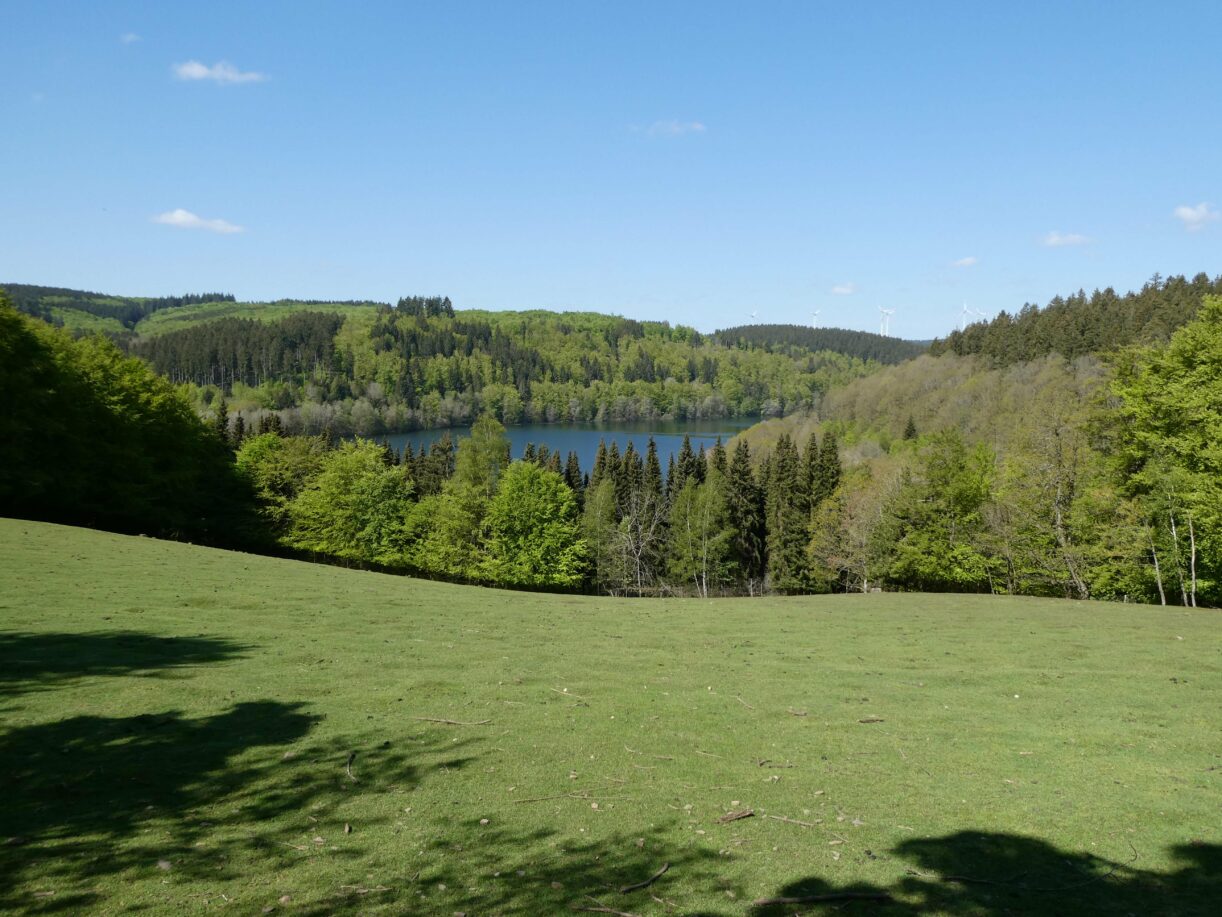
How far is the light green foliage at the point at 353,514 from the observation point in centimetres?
6128

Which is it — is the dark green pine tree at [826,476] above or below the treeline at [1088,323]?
below

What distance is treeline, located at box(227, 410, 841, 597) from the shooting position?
194 ft

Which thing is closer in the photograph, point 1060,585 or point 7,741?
point 7,741

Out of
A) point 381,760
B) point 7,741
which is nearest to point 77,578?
point 7,741

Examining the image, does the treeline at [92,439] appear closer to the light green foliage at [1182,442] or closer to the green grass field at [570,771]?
the green grass field at [570,771]

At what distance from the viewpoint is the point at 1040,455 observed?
3862cm

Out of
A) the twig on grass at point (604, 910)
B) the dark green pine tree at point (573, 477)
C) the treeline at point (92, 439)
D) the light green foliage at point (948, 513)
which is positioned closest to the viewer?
the twig on grass at point (604, 910)

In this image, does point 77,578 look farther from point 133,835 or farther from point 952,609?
point 952,609

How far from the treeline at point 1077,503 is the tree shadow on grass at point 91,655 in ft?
111

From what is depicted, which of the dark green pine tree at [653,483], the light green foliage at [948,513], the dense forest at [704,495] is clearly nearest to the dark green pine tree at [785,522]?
the dense forest at [704,495]

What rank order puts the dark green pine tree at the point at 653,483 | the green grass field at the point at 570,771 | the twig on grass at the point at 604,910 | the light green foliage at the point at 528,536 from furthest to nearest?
the dark green pine tree at the point at 653,483, the light green foliage at the point at 528,536, the green grass field at the point at 570,771, the twig on grass at the point at 604,910

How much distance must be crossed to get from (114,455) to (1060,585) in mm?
58636

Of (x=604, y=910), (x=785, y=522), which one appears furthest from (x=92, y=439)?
(x=785, y=522)

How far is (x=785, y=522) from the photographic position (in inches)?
2729
